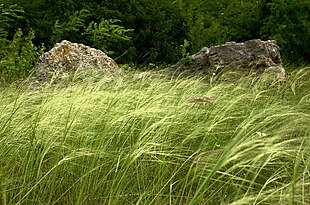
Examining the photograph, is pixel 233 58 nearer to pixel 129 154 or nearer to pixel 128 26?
pixel 128 26

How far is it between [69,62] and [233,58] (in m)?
1.91

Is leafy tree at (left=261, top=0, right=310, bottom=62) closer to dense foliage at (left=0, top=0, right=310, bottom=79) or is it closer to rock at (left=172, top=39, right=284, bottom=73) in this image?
dense foliage at (left=0, top=0, right=310, bottom=79)

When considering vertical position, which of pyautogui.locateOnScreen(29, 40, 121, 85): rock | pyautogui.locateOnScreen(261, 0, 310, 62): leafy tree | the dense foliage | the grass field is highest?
the grass field

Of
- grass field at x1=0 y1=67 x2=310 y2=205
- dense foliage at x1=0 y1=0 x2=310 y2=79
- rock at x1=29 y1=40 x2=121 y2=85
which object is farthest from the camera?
dense foliage at x1=0 y1=0 x2=310 y2=79

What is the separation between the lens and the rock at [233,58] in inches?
247

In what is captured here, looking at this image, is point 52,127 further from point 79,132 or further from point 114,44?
point 114,44

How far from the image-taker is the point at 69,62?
Answer: 5727 mm

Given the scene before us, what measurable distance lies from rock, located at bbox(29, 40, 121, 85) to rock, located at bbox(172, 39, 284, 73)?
103 centimetres

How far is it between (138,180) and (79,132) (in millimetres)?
585

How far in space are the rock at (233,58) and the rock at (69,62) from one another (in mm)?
1029

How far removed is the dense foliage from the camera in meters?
8.27

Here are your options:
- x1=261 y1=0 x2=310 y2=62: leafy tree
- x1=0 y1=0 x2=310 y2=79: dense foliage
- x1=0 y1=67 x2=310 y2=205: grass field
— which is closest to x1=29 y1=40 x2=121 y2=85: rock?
x1=0 y1=0 x2=310 y2=79: dense foliage

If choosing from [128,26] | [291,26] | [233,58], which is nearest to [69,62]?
[233,58]

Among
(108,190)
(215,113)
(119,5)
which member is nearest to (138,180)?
(108,190)
